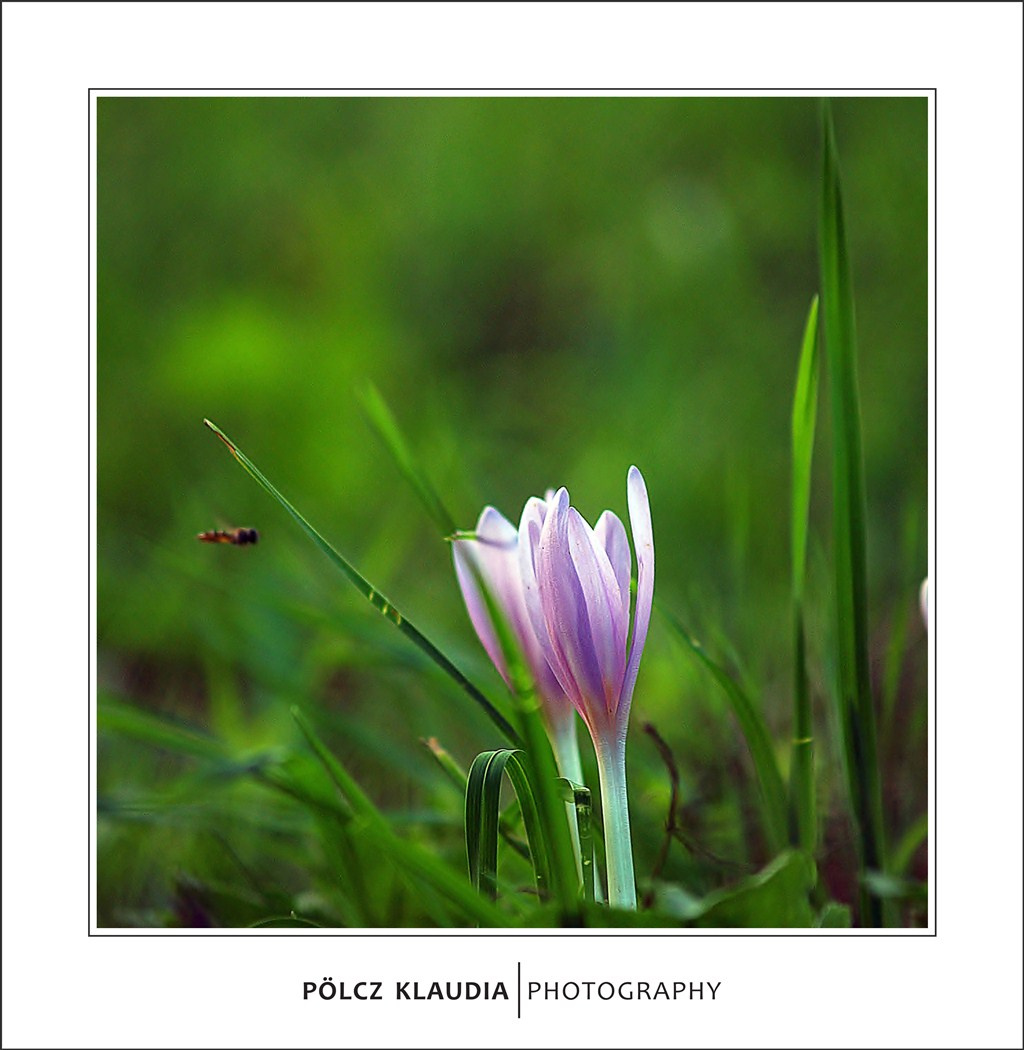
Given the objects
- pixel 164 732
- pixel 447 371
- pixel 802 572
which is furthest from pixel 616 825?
pixel 447 371

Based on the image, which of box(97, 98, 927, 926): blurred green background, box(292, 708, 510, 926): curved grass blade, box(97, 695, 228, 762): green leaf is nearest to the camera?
box(292, 708, 510, 926): curved grass blade

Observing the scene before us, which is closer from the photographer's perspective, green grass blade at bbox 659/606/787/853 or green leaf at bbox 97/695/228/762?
green grass blade at bbox 659/606/787/853

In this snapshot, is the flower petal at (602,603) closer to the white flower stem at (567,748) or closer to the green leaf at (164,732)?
the white flower stem at (567,748)

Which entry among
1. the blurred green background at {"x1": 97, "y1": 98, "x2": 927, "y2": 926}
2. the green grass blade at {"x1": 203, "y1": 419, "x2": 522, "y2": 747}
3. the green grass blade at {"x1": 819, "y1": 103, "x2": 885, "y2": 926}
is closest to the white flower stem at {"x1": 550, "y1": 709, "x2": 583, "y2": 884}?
the green grass blade at {"x1": 203, "y1": 419, "x2": 522, "y2": 747}

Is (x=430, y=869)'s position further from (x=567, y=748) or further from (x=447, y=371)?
(x=447, y=371)

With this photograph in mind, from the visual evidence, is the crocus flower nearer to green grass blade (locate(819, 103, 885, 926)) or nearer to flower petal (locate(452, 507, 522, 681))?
flower petal (locate(452, 507, 522, 681))

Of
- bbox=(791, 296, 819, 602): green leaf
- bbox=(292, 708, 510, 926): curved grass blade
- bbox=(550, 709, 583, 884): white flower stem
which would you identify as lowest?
bbox=(292, 708, 510, 926): curved grass blade
